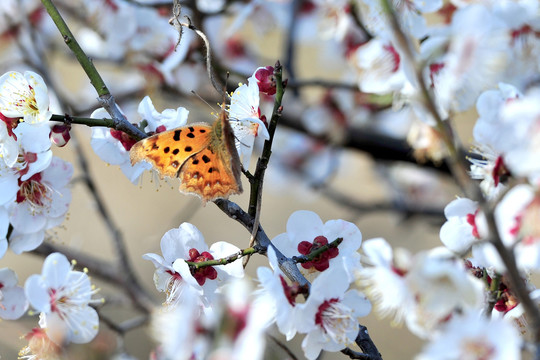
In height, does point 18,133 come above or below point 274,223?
above

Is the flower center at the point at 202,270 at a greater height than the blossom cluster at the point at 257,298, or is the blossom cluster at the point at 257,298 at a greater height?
the blossom cluster at the point at 257,298

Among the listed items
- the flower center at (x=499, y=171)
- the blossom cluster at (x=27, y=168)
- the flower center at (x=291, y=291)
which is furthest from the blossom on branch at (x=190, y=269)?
the flower center at (x=499, y=171)

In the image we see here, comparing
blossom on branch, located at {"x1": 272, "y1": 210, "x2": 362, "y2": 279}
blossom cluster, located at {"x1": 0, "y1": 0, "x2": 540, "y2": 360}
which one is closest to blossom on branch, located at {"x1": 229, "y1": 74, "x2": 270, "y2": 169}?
blossom cluster, located at {"x1": 0, "y1": 0, "x2": 540, "y2": 360}

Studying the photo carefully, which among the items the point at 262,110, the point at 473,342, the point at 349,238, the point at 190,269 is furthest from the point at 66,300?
the point at 262,110

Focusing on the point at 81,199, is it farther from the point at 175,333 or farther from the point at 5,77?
the point at 175,333

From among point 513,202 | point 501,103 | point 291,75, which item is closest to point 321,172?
point 291,75

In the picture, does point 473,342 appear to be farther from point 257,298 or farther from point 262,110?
point 262,110

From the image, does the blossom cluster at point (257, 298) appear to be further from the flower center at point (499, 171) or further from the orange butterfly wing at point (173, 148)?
the flower center at point (499, 171)
